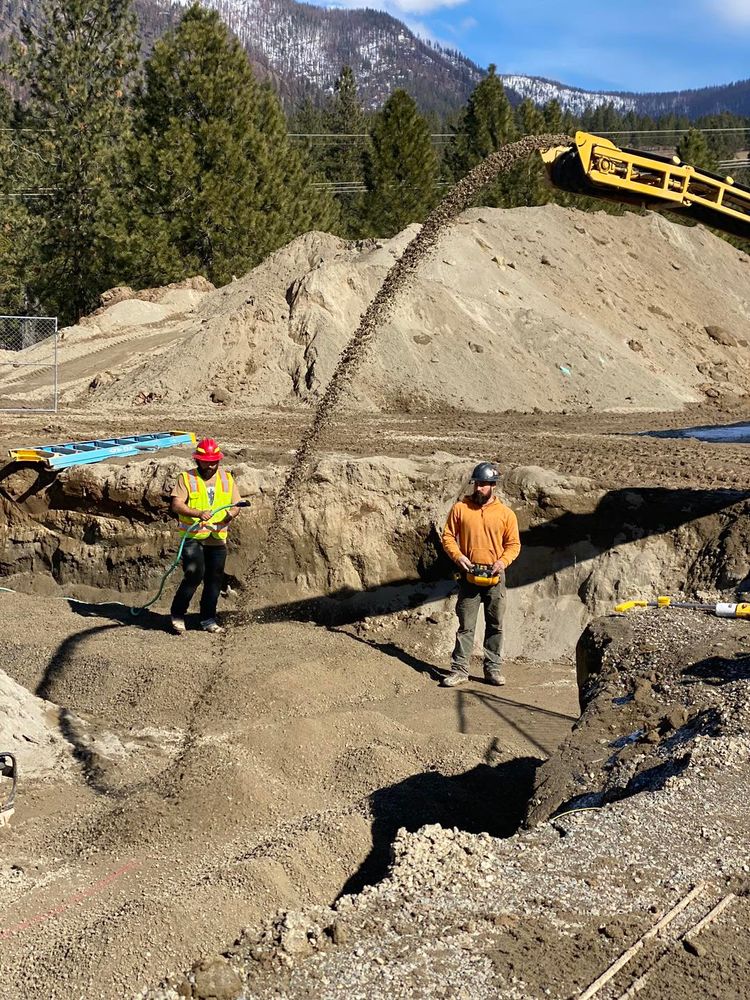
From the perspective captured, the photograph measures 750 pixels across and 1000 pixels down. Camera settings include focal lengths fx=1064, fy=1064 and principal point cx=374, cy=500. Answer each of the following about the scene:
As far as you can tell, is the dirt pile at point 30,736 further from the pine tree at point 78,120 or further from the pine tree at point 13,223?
the pine tree at point 78,120

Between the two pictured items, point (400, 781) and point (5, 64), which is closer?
point (400, 781)

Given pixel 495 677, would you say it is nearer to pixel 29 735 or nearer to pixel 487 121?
pixel 29 735

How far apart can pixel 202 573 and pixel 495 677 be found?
3004 millimetres

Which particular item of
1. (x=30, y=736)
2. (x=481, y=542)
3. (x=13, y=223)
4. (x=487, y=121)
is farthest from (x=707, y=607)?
(x=487, y=121)

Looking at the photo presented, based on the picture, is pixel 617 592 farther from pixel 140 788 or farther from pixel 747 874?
pixel 747 874

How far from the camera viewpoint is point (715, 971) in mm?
3955

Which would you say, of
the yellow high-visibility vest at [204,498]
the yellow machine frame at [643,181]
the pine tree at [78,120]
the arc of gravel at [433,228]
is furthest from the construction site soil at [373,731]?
the pine tree at [78,120]

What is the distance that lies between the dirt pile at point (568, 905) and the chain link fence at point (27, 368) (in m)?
14.8

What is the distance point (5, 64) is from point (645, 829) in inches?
1270

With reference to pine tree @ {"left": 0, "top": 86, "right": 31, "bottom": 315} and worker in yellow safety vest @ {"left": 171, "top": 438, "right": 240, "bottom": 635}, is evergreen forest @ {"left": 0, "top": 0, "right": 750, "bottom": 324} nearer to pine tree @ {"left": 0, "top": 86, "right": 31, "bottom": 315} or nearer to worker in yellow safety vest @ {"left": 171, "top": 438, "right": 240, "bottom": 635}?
pine tree @ {"left": 0, "top": 86, "right": 31, "bottom": 315}

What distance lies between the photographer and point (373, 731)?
26.5 ft

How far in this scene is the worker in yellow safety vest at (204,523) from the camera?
984 centimetres

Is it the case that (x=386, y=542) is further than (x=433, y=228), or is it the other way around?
(x=386, y=542)

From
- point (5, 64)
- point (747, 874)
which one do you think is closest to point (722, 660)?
point (747, 874)
